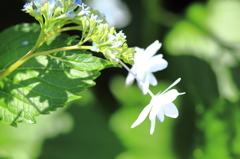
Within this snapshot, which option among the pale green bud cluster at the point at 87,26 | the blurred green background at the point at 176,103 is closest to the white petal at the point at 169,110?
the pale green bud cluster at the point at 87,26

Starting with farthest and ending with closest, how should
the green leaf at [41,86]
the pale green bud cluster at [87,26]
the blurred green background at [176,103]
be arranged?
1. the blurred green background at [176,103]
2. the green leaf at [41,86]
3. the pale green bud cluster at [87,26]

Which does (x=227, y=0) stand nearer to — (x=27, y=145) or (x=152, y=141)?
(x=152, y=141)

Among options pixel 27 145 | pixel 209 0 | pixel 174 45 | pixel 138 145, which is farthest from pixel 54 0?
pixel 209 0

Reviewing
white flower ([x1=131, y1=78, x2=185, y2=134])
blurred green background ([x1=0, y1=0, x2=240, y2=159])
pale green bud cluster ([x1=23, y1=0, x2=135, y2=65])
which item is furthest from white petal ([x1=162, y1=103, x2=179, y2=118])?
blurred green background ([x1=0, y1=0, x2=240, y2=159])

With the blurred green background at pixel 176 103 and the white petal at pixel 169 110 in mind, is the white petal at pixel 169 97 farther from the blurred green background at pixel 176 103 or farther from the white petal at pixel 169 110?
the blurred green background at pixel 176 103

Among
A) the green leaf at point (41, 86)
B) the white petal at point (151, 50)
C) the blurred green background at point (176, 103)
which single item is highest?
the green leaf at point (41, 86)

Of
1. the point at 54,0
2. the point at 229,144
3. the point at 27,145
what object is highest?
the point at 54,0

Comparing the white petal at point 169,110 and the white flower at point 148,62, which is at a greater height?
the white flower at point 148,62

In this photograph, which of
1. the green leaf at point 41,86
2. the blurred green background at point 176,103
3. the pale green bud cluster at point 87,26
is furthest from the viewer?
the blurred green background at point 176,103

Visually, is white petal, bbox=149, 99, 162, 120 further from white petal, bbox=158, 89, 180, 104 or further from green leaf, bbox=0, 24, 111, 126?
green leaf, bbox=0, 24, 111, 126
